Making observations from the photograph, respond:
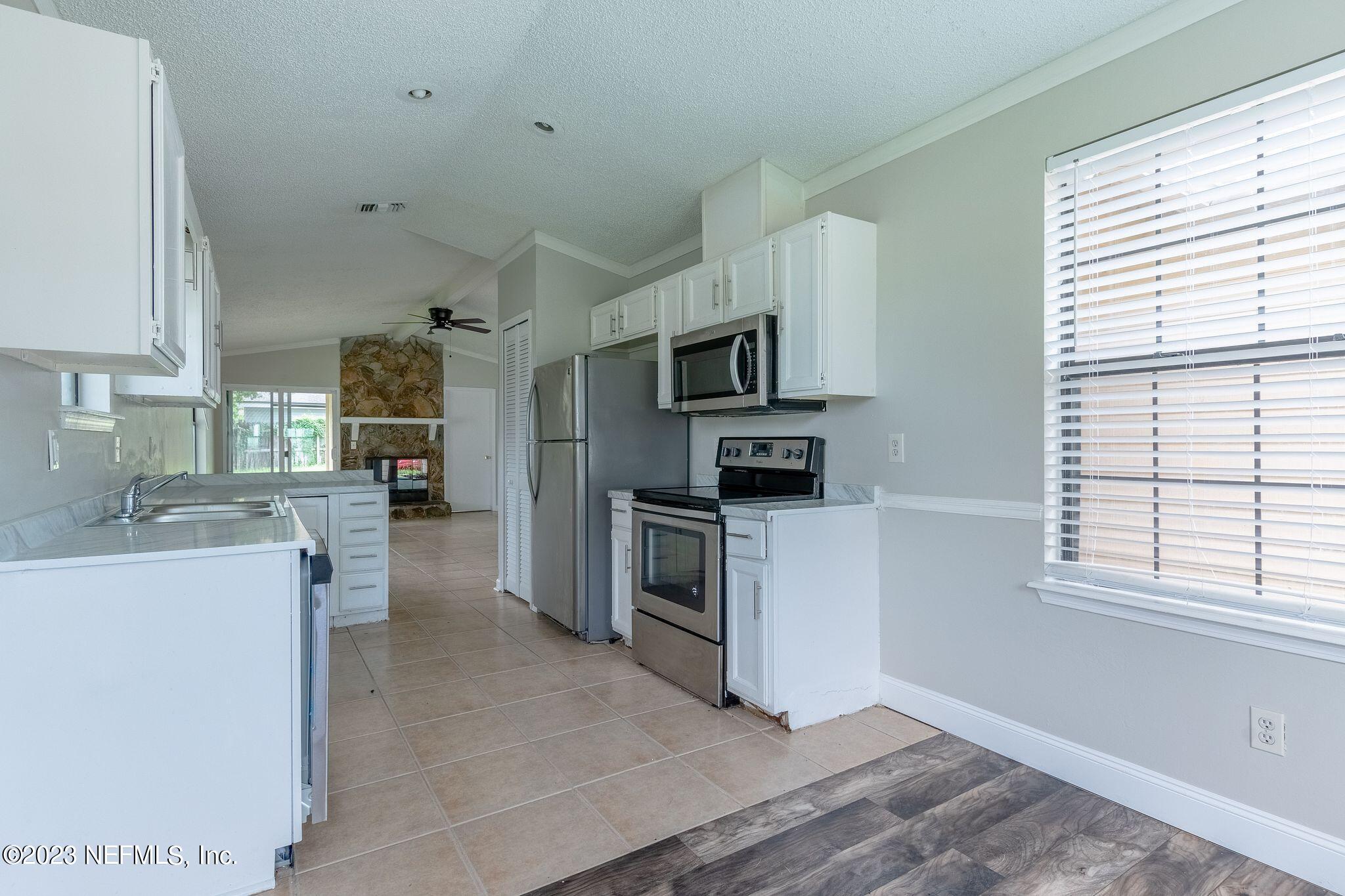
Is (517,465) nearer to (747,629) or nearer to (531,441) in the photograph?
(531,441)

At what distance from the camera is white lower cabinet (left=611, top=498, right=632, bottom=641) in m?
3.71

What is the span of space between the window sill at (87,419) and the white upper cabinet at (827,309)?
2492 millimetres

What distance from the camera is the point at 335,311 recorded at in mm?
7891

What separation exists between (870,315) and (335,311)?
6933mm

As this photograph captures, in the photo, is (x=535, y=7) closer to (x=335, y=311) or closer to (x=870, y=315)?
(x=870, y=315)

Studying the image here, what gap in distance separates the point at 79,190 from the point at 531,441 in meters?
3.02

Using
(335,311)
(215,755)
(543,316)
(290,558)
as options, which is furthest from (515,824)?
(335,311)

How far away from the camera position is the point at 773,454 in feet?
11.2

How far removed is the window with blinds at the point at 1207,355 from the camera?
1.73 meters

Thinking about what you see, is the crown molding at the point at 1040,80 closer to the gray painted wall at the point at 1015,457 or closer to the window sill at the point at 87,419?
the gray painted wall at the point at 1015,457

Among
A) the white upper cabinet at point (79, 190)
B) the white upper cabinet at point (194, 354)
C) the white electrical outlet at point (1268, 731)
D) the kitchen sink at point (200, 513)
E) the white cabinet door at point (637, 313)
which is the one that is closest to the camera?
the white upper cabinet at point (79, 190)

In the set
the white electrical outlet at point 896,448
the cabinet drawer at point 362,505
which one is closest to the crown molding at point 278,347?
the cabinet drawer at point 362,505

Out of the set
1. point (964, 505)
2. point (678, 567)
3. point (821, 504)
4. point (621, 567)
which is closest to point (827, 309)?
point (821, 504)

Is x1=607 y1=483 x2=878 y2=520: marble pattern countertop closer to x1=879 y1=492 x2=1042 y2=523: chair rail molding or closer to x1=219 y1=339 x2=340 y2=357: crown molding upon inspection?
x1=879 y1=492 x2=1042 y2=523: chair rail molding
